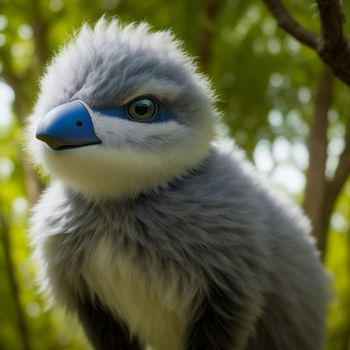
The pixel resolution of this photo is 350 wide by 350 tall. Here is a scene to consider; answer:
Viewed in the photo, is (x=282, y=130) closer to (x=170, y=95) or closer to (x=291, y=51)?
(x=291, y=51)

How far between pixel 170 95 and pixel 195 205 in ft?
0.42

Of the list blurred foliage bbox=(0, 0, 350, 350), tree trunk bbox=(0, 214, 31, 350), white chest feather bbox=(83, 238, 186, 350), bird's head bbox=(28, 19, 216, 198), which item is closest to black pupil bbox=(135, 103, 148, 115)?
bird's head bbox=(28, 19, 216, 198)

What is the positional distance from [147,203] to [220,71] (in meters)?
0.82

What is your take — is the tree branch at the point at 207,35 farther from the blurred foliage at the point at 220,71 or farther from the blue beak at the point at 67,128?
the blue beak at the point at 67,128

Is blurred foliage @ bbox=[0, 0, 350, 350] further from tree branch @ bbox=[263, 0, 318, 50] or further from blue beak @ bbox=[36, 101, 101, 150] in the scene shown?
blue beak @ bbox=[36, 101, 101, 150]

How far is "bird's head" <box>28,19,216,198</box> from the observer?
0.62 metres

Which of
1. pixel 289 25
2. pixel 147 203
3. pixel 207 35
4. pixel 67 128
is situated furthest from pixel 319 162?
pixel 67 128

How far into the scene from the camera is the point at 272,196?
85 cm

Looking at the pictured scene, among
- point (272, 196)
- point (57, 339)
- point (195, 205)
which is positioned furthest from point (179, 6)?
point (57, 339)

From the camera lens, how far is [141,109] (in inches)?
25.7

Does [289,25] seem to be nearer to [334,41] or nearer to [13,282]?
[334,41]

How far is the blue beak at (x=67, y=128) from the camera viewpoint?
0.60m

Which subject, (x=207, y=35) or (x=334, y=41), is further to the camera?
(x=207, y=35)

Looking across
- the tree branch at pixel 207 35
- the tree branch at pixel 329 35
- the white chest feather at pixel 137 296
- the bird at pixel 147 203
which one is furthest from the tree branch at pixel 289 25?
the tree branch at pixel 207 35
